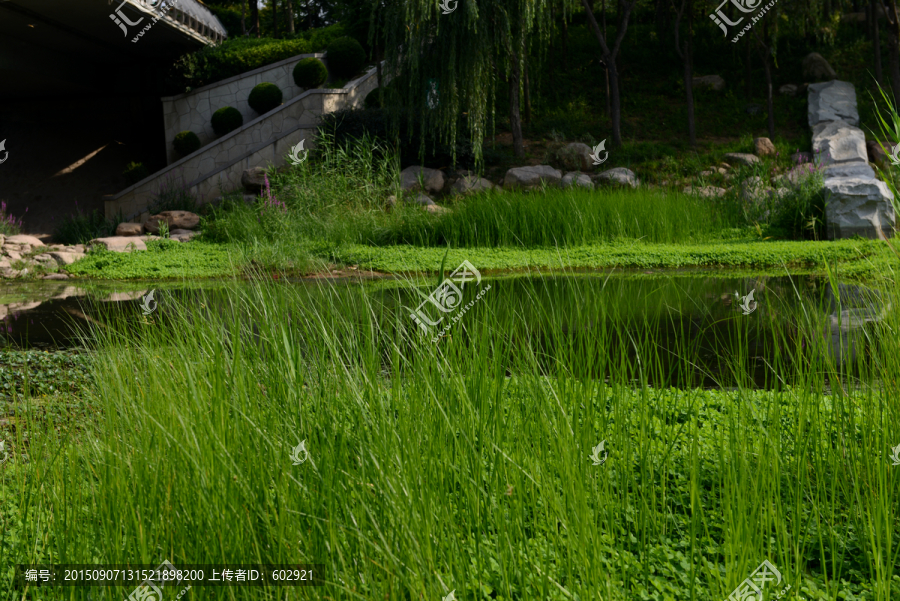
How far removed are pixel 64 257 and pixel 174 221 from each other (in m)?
3.15

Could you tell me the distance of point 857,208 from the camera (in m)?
9.07

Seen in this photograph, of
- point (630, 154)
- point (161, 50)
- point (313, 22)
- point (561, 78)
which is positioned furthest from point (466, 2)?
point (313, 22)

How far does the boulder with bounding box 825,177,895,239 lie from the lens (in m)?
9.02

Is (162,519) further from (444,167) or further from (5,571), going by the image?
(444,167)

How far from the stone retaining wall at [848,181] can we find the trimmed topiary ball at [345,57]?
1178cm

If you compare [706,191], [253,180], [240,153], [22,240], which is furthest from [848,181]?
[240,153]

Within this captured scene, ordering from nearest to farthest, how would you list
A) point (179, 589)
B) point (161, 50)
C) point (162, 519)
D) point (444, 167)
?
point (179, 589) → point (162, 519) → point (444, 167) → point (161, 50)

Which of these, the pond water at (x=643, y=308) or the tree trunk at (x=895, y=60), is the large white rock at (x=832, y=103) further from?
the pond water at (x=643, y=308)

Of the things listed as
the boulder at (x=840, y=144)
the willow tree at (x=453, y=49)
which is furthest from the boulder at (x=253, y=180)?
the boulder at (x=840, y=144)

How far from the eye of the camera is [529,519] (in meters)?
2.21

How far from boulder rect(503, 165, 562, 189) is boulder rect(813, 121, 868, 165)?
576 cm

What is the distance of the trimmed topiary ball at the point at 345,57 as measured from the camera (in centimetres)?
1808

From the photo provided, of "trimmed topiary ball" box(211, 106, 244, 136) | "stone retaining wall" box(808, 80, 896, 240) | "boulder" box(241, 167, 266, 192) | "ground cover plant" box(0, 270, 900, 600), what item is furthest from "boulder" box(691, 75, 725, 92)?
"ground cover plant" box(0, 270, 900, 600)

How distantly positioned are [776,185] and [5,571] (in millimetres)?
10876
